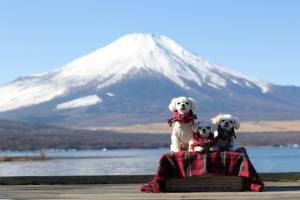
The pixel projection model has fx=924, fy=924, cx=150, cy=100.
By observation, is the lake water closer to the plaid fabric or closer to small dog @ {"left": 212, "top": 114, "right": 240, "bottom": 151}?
the plaid fabric

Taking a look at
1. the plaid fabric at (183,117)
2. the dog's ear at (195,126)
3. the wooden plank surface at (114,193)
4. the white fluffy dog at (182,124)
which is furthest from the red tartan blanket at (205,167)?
the plaid fabric at (183,117)

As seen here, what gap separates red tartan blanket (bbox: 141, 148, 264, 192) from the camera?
38.6 ft

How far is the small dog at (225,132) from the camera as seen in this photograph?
12.3 meters

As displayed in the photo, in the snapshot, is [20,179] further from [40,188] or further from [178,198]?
[178,198]

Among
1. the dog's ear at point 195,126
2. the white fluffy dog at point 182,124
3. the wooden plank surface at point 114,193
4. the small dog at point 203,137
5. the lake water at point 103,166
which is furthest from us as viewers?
the lake water at point 103,166

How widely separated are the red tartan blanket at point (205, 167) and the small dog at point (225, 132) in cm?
35

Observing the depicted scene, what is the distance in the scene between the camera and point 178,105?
12.7 metres

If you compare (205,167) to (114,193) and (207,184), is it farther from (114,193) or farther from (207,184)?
(114,193)

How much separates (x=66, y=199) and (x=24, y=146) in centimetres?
16925

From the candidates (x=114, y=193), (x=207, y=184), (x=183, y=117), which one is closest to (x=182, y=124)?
(x=183, y=117)

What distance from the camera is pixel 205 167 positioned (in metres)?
11.8

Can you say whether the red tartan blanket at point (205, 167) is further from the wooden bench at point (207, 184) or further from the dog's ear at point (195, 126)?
the dog's ear at point (195, 126)

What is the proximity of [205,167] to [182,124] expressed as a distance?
3.16 ft

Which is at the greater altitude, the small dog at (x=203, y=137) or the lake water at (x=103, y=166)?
the lake water at (x=103, y=166)
